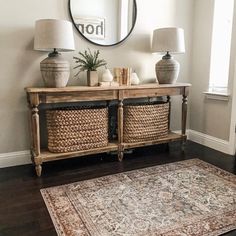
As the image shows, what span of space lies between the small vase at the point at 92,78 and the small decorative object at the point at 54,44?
0.95 feet

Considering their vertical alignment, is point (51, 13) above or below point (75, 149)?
above

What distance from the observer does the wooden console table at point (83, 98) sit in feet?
7.73

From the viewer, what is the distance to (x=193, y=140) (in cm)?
359

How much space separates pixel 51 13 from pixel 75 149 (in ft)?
4.57

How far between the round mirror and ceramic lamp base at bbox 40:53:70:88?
1.85ft

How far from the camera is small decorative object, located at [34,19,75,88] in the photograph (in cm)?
229

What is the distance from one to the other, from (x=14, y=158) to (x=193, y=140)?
2298 mm

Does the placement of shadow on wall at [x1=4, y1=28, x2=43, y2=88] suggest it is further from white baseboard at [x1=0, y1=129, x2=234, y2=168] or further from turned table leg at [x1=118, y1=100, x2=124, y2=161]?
turned table leg at [x1=118, y1=100, x2=124, y2=161]

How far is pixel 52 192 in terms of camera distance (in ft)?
6.94

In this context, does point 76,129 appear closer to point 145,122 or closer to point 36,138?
point 36,138

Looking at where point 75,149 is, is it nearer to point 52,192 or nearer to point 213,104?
point 52,192

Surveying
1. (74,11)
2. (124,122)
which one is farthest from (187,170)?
(74,11)

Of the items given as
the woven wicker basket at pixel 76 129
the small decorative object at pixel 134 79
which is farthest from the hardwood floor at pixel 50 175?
the small decorative object at pixel 134 79

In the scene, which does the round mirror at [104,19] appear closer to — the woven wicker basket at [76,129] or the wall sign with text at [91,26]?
the wall sign with text at [91,26]
